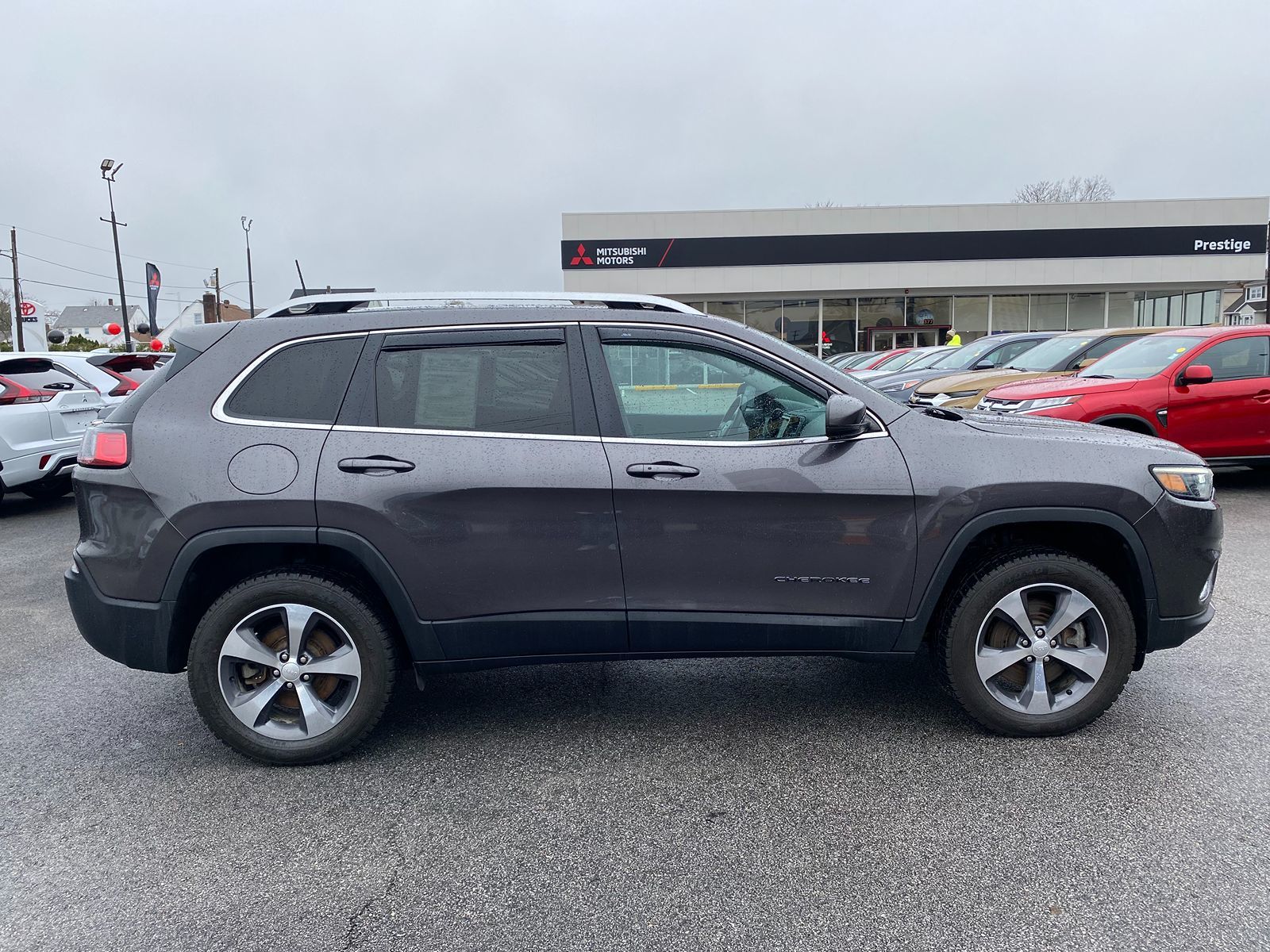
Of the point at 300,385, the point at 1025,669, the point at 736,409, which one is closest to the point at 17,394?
the point at 300,385

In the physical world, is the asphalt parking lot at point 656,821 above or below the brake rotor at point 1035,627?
below

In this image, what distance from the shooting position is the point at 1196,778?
339 cm

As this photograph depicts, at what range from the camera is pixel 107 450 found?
11.7 ft

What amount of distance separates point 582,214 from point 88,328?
101m

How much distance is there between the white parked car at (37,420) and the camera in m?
9.12

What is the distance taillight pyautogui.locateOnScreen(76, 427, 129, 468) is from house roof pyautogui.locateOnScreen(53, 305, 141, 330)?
119 meters

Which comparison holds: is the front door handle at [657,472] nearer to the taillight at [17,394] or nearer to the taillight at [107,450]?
the taillight at [107,450]

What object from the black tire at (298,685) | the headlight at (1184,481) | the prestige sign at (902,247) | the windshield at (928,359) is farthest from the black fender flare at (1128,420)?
the prestige sign at (902,247)

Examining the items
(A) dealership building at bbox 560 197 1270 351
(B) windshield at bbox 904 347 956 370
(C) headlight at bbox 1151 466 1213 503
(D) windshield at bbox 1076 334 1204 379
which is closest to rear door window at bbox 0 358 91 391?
(C) headlight at bbox 1151 466 1213 503

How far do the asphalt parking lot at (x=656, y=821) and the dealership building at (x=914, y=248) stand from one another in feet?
96.2

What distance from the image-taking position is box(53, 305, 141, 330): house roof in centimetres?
10944

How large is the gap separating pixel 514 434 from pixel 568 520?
41cm

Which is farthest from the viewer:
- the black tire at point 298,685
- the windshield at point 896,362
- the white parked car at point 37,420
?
the windshield at point 896,362

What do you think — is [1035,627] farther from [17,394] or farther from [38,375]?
[38,375]
